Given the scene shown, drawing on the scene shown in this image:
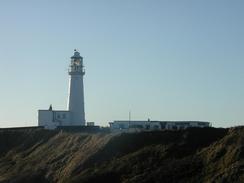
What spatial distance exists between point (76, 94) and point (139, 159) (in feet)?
117

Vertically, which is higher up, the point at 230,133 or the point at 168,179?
the point at 230,133

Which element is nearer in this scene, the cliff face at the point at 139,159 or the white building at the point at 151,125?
the cliff face at the point at 139,159

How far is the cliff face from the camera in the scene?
125 ft

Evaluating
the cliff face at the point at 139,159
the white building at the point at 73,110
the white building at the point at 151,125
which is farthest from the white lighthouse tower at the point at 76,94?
the cliff face at the point at 139,159

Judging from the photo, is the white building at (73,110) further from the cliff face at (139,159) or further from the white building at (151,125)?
the cliff face at (139,159)

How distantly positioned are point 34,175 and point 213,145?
14523 mm

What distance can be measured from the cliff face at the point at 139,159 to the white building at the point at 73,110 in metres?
17.2

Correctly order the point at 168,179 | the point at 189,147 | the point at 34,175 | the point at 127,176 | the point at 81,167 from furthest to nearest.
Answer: the point at 34,175, the point at 81,167, the point at 189,147, the point at 127,176, the point at 168,179

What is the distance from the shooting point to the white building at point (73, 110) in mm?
78312

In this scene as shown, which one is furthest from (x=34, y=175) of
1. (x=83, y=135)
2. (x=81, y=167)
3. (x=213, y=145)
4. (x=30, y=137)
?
(x=30, y=137)

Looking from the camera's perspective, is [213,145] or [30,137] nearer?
[213,145]

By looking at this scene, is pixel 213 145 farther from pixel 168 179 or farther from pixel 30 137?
pixel 30 137

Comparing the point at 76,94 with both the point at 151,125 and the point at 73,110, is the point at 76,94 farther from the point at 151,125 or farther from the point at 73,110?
the point at 151,125

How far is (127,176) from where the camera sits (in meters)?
40.8
